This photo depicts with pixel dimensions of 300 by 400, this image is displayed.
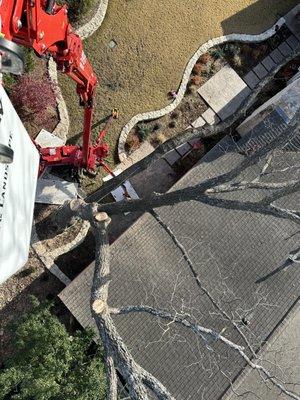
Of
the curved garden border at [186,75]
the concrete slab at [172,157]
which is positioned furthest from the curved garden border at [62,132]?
the concrete slab at [172,157]

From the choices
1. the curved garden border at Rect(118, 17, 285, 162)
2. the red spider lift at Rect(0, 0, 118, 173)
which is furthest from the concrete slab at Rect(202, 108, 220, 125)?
the red spider lift at Rect(0, 0, 118, 173)

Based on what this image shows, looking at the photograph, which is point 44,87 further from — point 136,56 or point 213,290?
point 213,290

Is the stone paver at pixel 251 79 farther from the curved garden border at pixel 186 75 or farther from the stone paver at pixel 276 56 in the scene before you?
the curved garden border at pixel 186 75

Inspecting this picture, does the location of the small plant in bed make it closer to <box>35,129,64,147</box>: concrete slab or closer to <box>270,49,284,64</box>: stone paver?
<box>35,129,64,147</box>: concrete slab

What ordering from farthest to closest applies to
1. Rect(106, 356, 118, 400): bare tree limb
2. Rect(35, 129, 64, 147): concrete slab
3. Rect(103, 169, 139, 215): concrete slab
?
Rect(103, 169, 139, 215): concrete slab
Rect(35, 129, 64, 147): concrete slab
Rect(106, 356, 118, 400): bare tree limb

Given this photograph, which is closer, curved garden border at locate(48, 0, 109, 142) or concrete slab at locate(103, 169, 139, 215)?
curved garden border at locate(48, 0, 109, 142)
